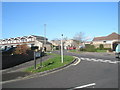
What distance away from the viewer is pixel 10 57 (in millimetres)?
15266

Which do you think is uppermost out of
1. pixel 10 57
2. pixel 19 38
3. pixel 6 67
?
pixel 19 38

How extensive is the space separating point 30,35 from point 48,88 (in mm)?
52619

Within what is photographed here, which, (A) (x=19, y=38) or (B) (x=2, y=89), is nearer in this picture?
(B) (x=2, y=89)

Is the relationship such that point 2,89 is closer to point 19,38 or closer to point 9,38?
point 19,38

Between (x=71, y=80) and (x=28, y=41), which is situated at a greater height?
(x=28, y=41)

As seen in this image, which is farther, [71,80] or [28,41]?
[28,41]

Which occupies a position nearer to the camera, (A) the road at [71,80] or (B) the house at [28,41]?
(A) the road at [71,80]

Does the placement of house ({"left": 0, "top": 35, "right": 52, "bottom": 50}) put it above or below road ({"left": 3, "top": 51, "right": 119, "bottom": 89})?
above

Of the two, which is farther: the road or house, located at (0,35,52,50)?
house, located at (0,35,52,50)

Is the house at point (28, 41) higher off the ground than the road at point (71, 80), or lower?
higher

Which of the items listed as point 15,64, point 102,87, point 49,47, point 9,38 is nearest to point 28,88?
point 102,87

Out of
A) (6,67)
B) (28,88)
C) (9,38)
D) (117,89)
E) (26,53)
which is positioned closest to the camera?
(117,89)

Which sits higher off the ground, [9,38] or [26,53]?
[9,38]

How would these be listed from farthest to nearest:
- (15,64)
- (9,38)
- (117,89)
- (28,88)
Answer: (9,38), (15,64), (28,88), (117,89)
